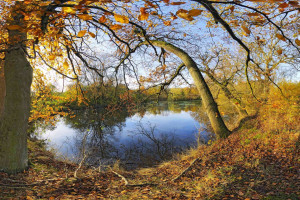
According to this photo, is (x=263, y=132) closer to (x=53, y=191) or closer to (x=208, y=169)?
(x=208, y=169)

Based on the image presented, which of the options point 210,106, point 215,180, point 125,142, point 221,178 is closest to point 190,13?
point 215,180

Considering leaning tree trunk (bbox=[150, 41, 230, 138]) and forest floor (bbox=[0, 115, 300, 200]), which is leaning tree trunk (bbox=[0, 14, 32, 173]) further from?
leaning tree trunk (bbox=[150, 41, 230, 138])

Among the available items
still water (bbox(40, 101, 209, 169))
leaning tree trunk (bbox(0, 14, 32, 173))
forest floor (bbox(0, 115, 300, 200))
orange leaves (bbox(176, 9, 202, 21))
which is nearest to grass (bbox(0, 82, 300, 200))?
forest floor (bbox(0, 115, 300, 200))

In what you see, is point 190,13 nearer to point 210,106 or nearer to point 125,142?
point 210,106

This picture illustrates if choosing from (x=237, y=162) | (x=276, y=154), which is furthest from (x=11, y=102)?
(x=276, y=154)

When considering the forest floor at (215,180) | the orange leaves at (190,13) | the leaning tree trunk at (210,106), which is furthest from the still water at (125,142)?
the orange leaves at (190,13)

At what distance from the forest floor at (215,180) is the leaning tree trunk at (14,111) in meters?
0.38

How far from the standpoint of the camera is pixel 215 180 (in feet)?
13.6

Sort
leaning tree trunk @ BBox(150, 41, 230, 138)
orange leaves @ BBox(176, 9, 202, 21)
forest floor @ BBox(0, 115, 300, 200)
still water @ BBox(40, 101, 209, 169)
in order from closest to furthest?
orange leaves @ BBox(176, 9, 202, 21) → forest floor @ BBox(0, 115, 300, 200) → leaning tree trunk @ BBox(150, 41, 230, 138) → still water @ BBox(40, 101, 209, 169)

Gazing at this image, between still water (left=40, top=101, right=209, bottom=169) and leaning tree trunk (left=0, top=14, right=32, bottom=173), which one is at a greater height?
leaning tree trunk (left=0, top=14, right=32, bottom=173)

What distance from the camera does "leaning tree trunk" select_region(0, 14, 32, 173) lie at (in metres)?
4.01

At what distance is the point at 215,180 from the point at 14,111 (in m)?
4.99

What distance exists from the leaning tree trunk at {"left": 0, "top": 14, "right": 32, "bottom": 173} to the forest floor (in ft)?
1.24

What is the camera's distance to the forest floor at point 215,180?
10.3ft
